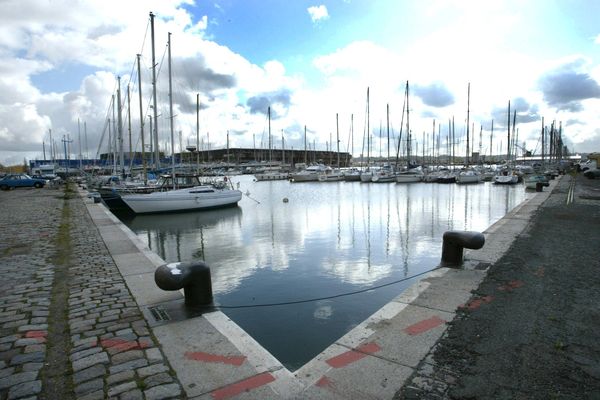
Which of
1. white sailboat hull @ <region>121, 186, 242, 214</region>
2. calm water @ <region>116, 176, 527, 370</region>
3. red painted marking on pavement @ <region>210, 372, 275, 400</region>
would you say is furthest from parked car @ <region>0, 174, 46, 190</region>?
red painted marking on pavement @ <region>210, 372, 275, 400</region>

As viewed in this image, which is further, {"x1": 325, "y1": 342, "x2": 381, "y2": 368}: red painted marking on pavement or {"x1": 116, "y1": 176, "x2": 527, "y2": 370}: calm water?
{"x1": 116, "y1": 176, "x2": 527, "y2": 370}: calm water

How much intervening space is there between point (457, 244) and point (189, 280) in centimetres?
587

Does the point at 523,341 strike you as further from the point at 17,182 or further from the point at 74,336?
the point at 17,182

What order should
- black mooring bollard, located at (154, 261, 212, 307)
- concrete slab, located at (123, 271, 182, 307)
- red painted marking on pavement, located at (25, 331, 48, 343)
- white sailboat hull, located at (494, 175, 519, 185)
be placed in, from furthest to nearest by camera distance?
1. white sailboat hull, located at (494, 175, 519, 185)
2. concrete slab, located at (123, 271, 182, 307)
3. black mooring bollard, located at (154, 261, 212, 307)
4. red painted marking on pavement, located at (25, 331, 48, 343)

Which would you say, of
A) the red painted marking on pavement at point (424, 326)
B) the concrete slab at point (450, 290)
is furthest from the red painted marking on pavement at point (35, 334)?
the concrete slab at point (450, 290)

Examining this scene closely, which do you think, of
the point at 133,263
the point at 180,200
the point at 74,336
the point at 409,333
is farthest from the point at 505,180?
the point at 74,336

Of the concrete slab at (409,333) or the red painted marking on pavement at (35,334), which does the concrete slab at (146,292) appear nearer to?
the red painted marking on pavement at (35,334)

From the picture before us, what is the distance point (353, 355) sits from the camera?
4652mm

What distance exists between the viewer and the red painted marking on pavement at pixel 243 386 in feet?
12.5

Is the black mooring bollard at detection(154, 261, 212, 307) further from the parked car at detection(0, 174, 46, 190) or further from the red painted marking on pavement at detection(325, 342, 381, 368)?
the parked car at detection(0, 174, 46, 190)

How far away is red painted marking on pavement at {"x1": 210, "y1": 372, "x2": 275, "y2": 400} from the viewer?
12.5 feet

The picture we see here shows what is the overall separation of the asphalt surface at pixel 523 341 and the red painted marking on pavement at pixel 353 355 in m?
0.64

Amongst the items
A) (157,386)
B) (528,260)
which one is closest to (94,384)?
(157,386)

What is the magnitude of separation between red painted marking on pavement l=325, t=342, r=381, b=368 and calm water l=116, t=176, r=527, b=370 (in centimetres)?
119
